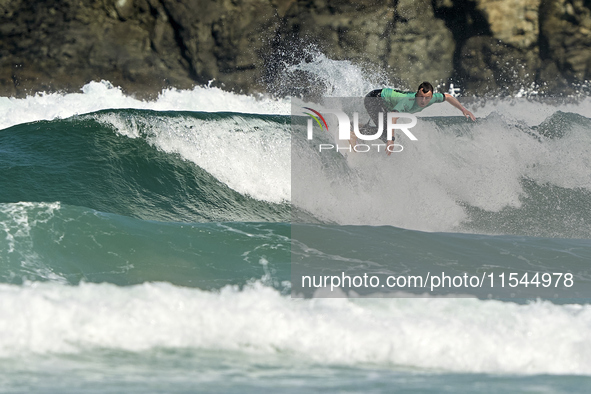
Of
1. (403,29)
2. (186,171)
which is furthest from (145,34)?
(186,171)

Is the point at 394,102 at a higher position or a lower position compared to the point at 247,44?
lower

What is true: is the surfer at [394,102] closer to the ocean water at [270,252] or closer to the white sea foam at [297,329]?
the ocean water at [270,252]

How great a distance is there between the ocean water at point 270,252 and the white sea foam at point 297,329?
0.04 feet

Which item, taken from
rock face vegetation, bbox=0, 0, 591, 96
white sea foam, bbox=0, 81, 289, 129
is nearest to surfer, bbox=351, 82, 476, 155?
white sea foam, bbox=0, 81, 289, 129

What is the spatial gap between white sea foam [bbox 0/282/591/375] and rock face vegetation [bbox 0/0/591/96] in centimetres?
1219

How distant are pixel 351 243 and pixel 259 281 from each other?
5.07 feet

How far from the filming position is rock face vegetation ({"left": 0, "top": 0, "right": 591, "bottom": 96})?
15.1m

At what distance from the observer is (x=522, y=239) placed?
6777 millimetres

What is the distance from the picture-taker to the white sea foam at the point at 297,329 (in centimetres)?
337

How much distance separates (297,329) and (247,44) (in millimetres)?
12992

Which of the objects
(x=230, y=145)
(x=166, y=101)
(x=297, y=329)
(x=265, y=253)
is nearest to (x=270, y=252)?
(x=265, y=253)

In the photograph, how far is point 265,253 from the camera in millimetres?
5410

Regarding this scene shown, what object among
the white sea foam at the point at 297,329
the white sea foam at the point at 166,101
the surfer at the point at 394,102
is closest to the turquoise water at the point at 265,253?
the white sea foam at the point at 297,329

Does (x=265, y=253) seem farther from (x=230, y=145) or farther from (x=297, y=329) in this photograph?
(x=230, y=145)
